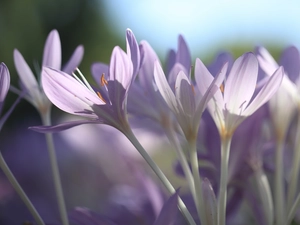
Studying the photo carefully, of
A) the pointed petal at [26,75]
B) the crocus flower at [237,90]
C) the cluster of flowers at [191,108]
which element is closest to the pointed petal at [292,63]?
the cluster of flowers at [191,108]

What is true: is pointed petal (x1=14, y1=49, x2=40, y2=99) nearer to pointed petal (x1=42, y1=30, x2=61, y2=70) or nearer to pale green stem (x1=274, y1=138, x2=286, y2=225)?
pointed petal (x1=42, y1=30, x2=61, y2=70)

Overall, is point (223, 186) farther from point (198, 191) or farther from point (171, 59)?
point (171, 59)

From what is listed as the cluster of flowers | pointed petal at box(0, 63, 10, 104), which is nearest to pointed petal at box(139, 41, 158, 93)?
the cluster of flowers

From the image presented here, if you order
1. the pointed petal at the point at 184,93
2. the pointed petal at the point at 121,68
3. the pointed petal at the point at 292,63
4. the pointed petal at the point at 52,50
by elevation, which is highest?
the pointed petal at the point at 52,50

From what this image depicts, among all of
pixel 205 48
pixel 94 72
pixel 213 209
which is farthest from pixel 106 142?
pixel 205 48

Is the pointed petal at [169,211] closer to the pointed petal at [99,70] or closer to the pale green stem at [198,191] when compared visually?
the pale green stem at [198,191]

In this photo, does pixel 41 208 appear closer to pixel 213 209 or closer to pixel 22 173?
pixel 22 173
